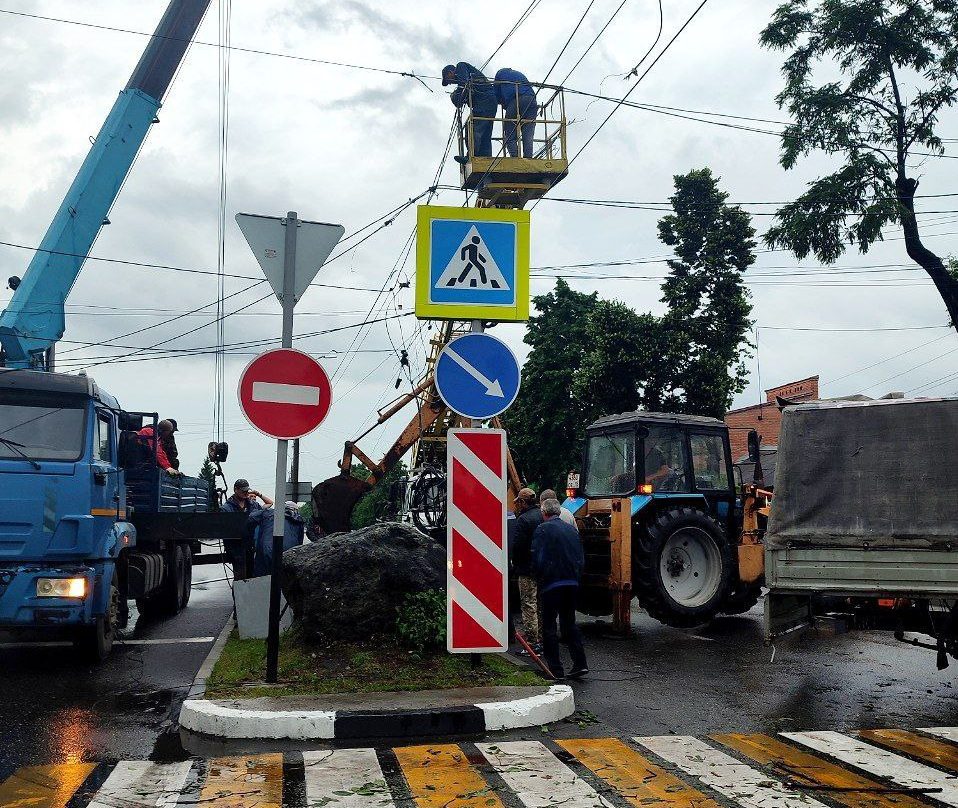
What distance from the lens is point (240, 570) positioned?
1518 centimetres

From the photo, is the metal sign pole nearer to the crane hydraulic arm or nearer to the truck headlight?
the truck headlight

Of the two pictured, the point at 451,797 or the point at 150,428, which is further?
the point at 150,428

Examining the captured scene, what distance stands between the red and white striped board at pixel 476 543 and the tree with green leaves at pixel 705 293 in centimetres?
2441

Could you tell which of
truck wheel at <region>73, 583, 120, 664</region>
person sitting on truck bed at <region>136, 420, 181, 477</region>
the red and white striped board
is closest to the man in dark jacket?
the red and white striped board

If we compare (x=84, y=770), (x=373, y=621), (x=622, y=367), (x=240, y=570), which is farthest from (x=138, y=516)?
(x=622, y=367)

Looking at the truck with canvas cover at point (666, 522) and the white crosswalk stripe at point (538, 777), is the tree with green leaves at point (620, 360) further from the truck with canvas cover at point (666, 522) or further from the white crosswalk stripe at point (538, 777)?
the white crosswalk stripe at point (538, 777)

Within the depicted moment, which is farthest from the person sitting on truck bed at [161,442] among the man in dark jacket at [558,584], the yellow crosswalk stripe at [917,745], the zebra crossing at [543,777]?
the yellow crosswalk stripe at [917,745]

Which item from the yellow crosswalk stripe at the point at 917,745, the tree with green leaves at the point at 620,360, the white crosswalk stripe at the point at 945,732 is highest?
the tree with green leaves at the point at 620,360

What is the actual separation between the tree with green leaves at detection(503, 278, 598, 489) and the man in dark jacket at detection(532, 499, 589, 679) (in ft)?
88.4

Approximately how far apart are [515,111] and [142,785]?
15.7 m

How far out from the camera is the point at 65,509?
958cm

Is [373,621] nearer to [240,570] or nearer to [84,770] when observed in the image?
[84,770]

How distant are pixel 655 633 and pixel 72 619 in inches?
286

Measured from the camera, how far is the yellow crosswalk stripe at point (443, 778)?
17.0ft
